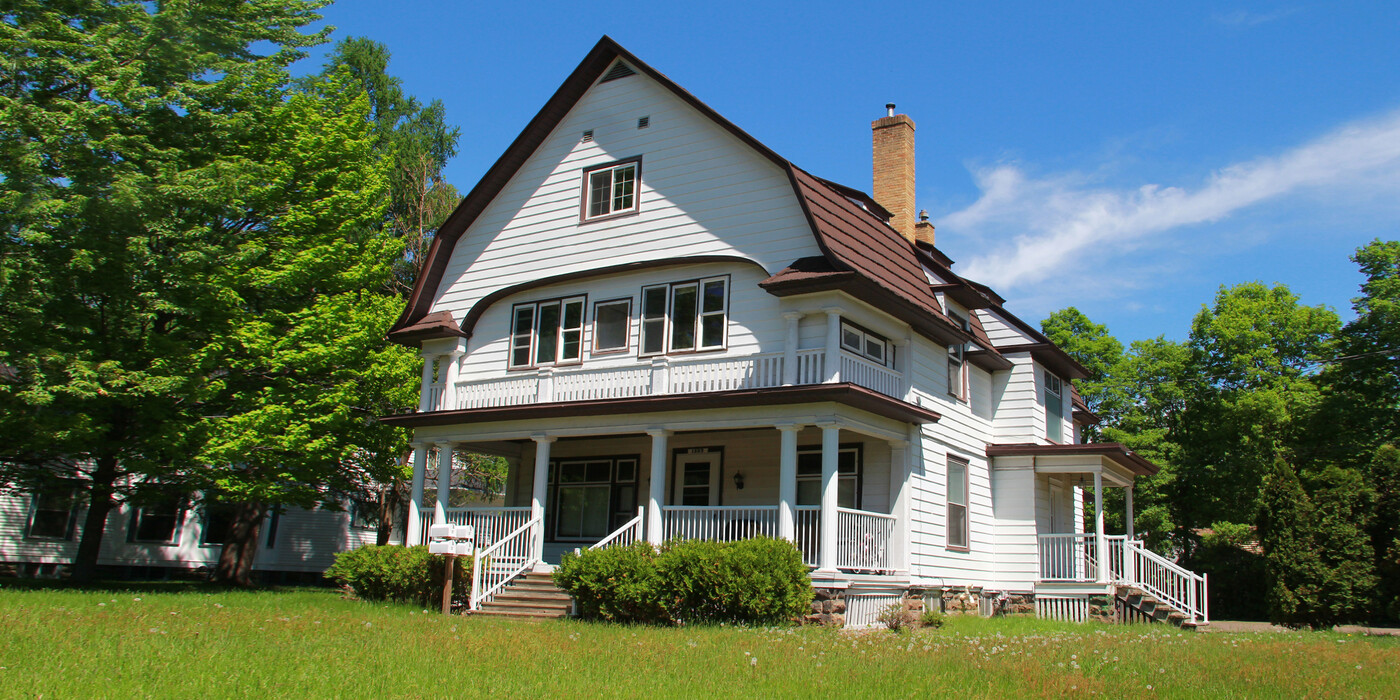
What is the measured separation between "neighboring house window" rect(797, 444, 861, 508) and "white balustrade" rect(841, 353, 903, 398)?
137 cm

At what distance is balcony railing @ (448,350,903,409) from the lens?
16.8 meters

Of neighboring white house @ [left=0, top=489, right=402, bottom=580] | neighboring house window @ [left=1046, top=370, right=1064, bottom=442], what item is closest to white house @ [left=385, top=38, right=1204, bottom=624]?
neighboring house window @ [left=1046, top=370, right=1064, bottom=442]

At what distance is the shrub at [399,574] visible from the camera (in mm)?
17891

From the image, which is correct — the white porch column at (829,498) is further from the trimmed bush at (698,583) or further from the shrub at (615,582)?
the shrub at (615,582)

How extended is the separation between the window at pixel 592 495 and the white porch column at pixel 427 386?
2.96 metres

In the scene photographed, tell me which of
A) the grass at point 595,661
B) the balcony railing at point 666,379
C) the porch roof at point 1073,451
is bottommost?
the grass at point 595,661

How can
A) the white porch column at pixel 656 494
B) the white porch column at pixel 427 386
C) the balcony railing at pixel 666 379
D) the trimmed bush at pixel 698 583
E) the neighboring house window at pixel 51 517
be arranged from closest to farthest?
the trimmed bush at pixel 698 583 → the balcony railing at pixel 666 379 → the white porch column at pixel 656 494 → the white porch column at pixel 427 386 → the neighboring house window at pixel 51 517

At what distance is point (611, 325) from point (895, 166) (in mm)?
8217

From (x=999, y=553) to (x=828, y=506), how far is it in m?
7.56

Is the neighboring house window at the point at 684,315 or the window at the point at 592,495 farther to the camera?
the window at the point at 592,495

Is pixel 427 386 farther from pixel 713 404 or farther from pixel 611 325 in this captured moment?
pixel 713 404

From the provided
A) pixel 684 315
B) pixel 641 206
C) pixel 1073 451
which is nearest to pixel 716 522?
pixel 684 315

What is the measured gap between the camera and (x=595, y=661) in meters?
9.56

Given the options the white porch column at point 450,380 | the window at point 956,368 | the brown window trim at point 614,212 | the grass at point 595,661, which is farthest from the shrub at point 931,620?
the white porch column at point 450,380
